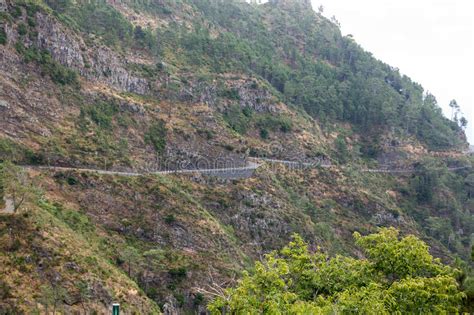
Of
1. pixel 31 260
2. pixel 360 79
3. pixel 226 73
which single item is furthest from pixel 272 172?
pixel 360 79

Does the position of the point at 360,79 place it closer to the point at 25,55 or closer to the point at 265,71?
the point at 265,71

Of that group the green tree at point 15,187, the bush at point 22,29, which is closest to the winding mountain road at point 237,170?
the green tree at point 15,187

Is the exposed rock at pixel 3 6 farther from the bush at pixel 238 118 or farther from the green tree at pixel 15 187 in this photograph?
the bush at pixel 238 118

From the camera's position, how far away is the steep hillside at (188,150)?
46.0 m

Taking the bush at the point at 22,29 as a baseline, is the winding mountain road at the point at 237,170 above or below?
below

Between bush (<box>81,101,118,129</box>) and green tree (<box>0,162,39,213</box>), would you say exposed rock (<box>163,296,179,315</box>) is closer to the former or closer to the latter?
green tree (<box>0,162,39,213</box>)

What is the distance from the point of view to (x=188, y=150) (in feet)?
248

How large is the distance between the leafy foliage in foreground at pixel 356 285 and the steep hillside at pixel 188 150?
5.20m

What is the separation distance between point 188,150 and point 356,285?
5725 cm

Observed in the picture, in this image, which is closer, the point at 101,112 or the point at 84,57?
the point at 101,112

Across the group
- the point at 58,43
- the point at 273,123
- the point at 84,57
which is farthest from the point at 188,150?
the point at 58,43

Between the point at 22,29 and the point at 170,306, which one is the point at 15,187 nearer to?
the point at 170,306

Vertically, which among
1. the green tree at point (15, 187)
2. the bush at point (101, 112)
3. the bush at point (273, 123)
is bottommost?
the green tree at point (15, 187)

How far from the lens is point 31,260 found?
3691 centimetres
